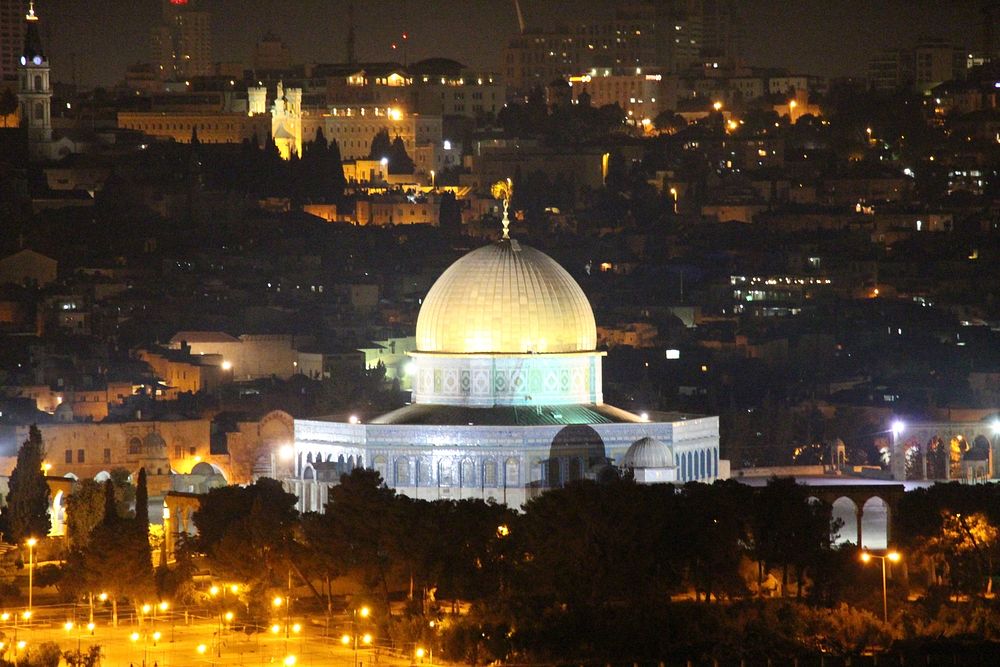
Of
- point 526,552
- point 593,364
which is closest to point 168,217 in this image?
point 593,364

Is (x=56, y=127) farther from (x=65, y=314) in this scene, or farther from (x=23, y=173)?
(x=65, y=314)

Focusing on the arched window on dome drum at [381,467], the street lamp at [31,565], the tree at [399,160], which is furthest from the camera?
the tree at [399,160]

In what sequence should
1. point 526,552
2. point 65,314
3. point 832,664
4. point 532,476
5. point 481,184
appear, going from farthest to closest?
1. point 481,184
2. point 65,314
3. point 532,476
4. point 526,552
5. point 832,664

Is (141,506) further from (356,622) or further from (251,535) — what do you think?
(356,622)

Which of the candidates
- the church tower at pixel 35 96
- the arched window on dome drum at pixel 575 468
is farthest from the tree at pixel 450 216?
the arched window on dome drum at pixel 575 468

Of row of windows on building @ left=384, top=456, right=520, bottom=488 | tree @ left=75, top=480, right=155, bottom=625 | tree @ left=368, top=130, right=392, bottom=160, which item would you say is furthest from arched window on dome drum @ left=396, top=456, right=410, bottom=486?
tree @ left=368, top=130, right=392, bottom=160

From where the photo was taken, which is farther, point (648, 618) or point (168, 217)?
point (168, 217)

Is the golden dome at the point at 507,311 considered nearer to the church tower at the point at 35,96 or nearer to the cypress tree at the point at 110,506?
the cypress tree at the point at 110,506
